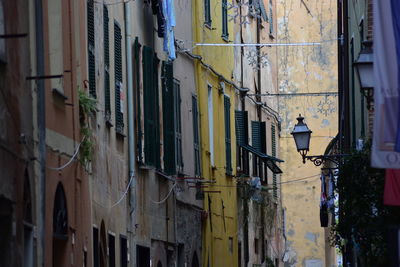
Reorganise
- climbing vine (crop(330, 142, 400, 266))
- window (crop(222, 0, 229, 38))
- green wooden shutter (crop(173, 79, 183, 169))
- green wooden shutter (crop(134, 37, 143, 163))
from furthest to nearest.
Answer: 1. window (crop(222, 0, 229, 38))
2. green wooden shutter (crop(173, 79, 183, 169))
3. green wooden shutter (crop(134, 37, 143, 163))
4. climbing vine (crop(330, 142, 400, 266))

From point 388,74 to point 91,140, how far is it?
795 centimetres

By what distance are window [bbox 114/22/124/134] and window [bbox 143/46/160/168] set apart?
5.28 ft

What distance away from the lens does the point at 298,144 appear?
21.6m

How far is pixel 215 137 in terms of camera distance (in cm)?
Answer: 2938

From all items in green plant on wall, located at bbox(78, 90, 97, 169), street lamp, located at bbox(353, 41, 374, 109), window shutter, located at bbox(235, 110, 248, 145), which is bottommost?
window shutter, located at bbox(235, 110, 248, 145)

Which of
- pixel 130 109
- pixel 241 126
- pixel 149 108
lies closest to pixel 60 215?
pixel 130 109

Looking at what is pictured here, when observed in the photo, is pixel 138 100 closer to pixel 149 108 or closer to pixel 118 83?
pixel 149 108

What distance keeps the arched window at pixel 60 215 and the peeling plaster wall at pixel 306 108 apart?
2534cm

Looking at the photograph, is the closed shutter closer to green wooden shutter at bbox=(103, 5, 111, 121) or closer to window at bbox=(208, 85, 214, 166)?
window at bbox=(208, 85, 214, 166)

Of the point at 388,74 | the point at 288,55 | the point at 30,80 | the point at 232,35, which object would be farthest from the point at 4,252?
the point at 288,55

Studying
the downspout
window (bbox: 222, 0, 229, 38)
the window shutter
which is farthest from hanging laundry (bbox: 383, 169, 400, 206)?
the window shutter

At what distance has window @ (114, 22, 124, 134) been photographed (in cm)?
1945

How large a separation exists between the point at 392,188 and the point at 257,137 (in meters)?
23.1

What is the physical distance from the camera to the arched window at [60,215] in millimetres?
14969
